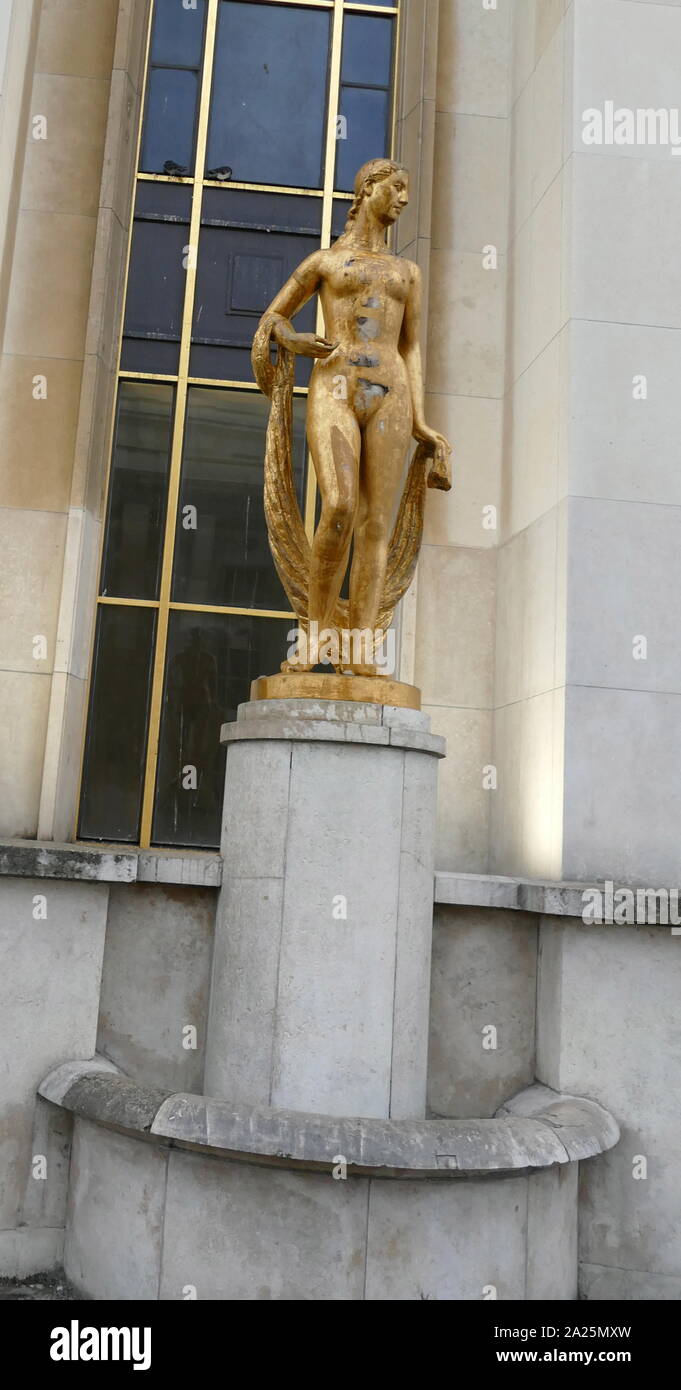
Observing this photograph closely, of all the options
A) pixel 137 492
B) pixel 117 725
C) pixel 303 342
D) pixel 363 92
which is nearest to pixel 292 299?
pixel 303 342

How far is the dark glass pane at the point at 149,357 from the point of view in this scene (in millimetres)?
9188

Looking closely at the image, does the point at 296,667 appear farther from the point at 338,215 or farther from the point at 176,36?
the point at 176,36

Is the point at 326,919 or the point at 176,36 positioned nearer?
the point at 326,919

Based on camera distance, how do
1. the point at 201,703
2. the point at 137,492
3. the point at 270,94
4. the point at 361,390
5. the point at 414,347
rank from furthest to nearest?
1. the point at 270,94
2. the point at 137,492
3. the point at 201,703
4. the point at 414,347
5. the point at 361,390

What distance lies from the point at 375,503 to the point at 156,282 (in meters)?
4.18

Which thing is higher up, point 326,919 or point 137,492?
point 137,492

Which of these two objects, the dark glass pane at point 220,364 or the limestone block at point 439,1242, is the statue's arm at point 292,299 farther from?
the limestone block at point 439,1242

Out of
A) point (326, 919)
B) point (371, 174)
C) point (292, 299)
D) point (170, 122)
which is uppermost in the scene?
point (170, 122)

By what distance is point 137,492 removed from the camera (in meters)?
9.03

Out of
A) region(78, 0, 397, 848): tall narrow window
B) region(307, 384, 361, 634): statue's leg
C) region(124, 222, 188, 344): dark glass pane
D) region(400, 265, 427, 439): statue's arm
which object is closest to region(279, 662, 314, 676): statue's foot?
region(307, 384, 361, 634): statue's leg

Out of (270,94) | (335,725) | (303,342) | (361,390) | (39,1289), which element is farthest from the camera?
(270,94)

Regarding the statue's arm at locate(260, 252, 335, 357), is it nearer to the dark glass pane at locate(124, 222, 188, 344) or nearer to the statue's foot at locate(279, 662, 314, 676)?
the statue's foot at locate(279, 662, 314, 676)

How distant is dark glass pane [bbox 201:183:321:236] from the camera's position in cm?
937
